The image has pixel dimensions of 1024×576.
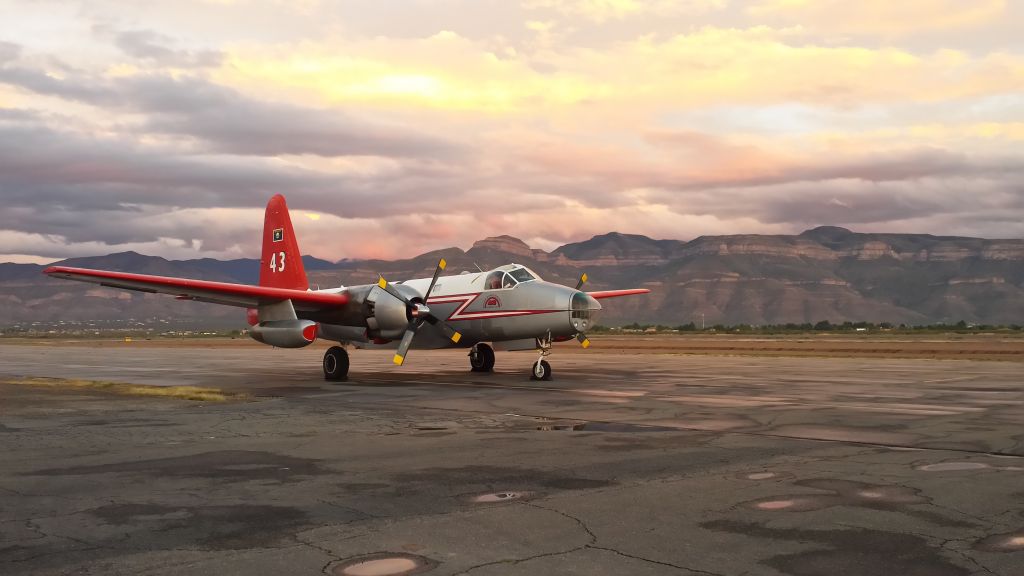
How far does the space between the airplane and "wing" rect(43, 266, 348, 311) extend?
3 cm

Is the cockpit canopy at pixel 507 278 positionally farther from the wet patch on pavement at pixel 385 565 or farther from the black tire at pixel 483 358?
the wet patch on pavement at pixel 385 565

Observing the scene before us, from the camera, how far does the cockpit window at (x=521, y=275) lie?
28953mm

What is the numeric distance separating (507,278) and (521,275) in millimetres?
501

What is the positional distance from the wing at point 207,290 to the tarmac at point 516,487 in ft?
22.1

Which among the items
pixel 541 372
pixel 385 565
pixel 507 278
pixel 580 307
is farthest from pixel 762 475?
pixel 507 278

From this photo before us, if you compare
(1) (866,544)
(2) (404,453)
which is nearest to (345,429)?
(2) (404,453)

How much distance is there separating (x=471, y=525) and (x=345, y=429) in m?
7.74

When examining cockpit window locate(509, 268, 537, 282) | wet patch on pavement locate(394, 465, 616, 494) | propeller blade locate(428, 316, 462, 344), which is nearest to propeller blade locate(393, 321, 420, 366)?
propeller blade locate(428, 316, 462, 344)

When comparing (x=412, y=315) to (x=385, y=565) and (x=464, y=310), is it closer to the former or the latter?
(x=464, y=310)

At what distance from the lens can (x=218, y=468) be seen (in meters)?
10.7

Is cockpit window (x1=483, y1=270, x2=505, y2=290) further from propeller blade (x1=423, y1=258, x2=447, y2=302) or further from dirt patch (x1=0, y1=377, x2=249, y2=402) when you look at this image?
dirt patch (x1=0, y1=377, x2=249, y2=402)

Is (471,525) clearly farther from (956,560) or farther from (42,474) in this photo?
(42,474)

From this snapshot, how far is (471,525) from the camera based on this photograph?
7.66 m

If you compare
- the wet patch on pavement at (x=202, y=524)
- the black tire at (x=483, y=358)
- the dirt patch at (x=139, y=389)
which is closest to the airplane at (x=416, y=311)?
the black tire at (x=483, y=358)
